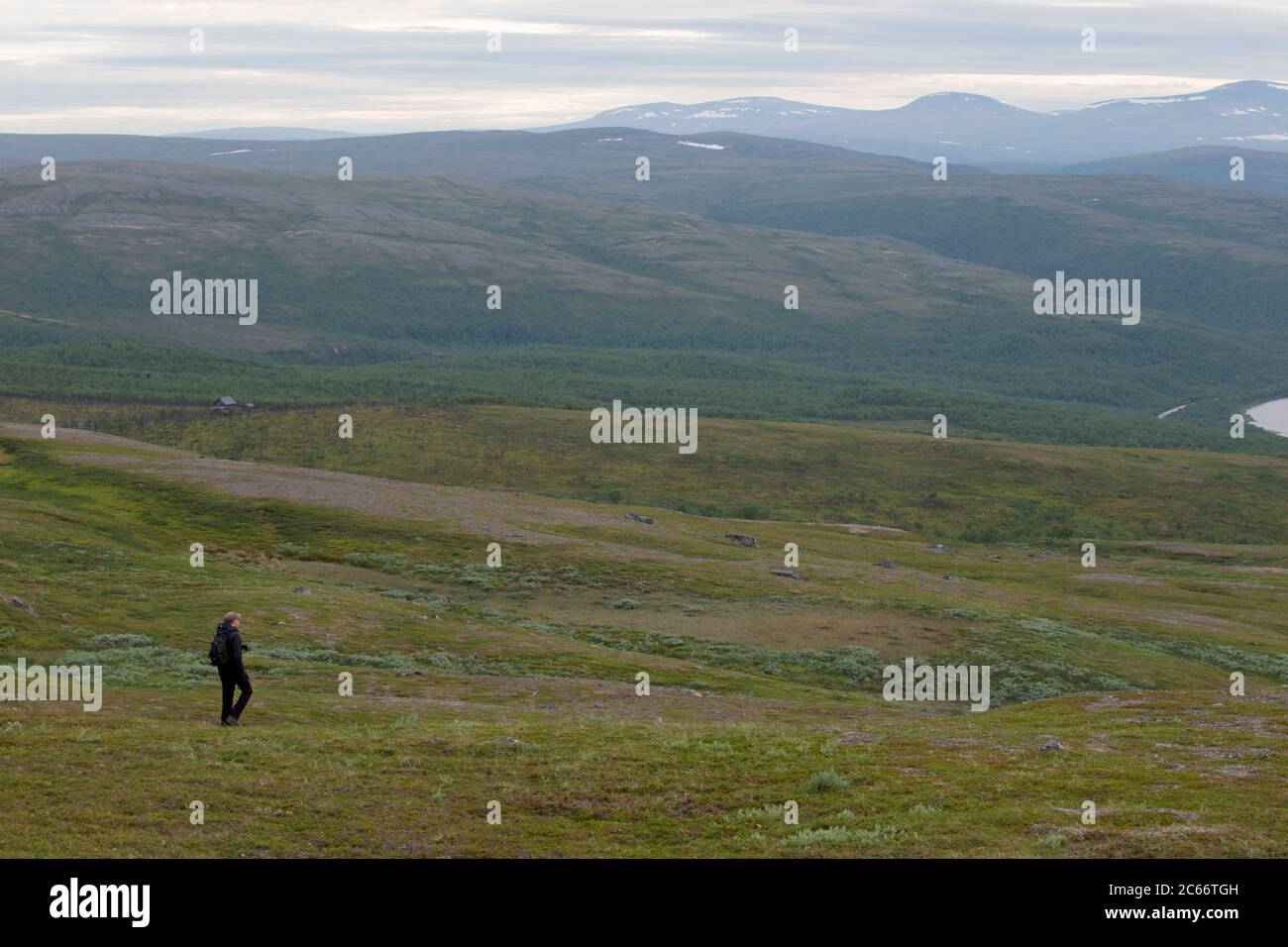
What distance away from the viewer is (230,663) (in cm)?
3089

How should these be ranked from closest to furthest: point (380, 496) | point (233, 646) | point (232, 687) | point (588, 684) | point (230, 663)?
1. point (233, 646)
2. point (230, 663)
3. point (232, 687)
4. point (588, 684)
5. point (380, 496)

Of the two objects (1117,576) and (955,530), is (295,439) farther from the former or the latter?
(1117,576)

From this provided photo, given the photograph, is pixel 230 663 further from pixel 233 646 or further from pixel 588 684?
pixel 588 684

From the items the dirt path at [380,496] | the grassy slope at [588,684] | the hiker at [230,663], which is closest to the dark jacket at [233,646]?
the hiker at [230,663]

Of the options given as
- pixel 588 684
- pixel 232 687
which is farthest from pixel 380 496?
pixel 232 687

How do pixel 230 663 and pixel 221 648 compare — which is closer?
pixel 221 648

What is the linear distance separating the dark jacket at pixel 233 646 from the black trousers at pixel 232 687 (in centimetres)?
10

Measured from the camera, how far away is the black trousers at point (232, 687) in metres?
31.2

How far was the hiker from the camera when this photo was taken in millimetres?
30453

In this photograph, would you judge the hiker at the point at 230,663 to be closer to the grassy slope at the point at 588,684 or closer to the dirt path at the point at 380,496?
the grassy slope at the point at 588,684

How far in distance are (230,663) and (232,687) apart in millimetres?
1099

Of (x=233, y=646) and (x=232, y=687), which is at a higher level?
(x=233, y=646)

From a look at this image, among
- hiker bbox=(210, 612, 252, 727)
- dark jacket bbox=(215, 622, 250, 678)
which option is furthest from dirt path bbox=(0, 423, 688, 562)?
dark jacket bbox=(215, 622, 250, 678)

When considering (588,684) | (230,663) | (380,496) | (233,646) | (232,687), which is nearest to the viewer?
(233,646)
